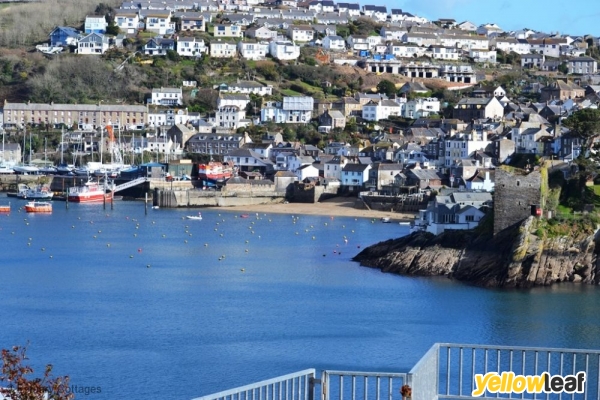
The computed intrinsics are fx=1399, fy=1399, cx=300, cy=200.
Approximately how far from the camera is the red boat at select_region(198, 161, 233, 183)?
64000mm

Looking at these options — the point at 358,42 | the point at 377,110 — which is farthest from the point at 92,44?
the point at 377,110

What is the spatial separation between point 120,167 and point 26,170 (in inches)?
178

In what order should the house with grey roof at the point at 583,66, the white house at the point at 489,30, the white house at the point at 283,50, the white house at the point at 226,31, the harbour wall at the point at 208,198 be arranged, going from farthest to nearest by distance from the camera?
the white house at the point at 489,30 < the white house at the point at 226,31 < the house with grey roof at the point at 583,66 < the white house at the point at 283,50 < the harbour wall at the point at 208,198

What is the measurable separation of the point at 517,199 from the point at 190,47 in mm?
55843

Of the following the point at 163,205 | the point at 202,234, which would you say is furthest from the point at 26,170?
the point at 202,234

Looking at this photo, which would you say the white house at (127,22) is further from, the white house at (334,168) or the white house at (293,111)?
the white house at (334,168)

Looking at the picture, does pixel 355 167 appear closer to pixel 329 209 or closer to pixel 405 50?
pixel 329 209

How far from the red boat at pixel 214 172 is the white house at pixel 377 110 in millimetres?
14194

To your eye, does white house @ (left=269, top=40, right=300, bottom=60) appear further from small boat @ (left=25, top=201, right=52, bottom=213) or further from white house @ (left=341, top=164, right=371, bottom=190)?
small boat @ (left=25, top=201, right=52, bottom=213)

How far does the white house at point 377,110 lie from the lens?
77.4 meters

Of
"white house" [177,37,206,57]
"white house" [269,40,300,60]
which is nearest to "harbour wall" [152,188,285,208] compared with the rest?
"white house" [177,37,206,57]

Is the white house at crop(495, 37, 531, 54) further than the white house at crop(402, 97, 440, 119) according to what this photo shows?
Yes

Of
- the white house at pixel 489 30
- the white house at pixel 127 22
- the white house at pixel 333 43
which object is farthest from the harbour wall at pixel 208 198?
the white house at pixel 489 30

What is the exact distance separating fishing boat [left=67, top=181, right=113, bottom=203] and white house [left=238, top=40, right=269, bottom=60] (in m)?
27.6
